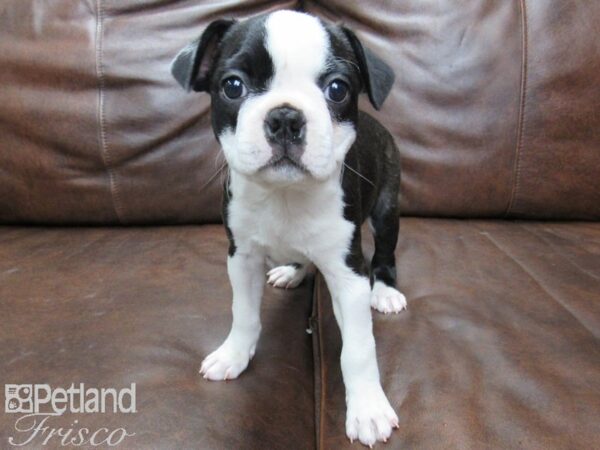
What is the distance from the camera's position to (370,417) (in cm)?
96

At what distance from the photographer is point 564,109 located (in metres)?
1.78

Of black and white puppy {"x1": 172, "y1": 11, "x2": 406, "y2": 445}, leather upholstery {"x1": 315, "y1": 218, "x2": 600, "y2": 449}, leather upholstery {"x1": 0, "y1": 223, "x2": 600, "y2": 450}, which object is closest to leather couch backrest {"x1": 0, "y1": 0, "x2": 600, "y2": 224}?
leather upholstery {"x1": 0, "y1": 223, "x2": 600, "y2": 450}

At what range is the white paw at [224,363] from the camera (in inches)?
42.8

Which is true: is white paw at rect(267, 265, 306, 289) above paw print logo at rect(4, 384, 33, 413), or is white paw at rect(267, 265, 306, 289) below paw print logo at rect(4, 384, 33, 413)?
above

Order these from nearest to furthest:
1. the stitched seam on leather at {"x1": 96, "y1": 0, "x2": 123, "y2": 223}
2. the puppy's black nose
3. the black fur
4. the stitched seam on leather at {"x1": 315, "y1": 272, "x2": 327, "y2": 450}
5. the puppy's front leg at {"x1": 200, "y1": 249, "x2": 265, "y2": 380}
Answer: the puppy's black nose
the stitched seam on leather at {"x1": 315, "y1": 272, "x2": 327, "y2": 450}
the puppy's front leg at {"x1": 200, "y1": 249, "x2": 265, "y2": 380}
the black fur
the stitched seam on leather at {"x1": 96, "y1": 0, "x2": 123, "y2": 223}

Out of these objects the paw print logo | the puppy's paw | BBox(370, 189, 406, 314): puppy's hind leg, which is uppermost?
BBox(370, 189, 406, 314): puppy's hind leg

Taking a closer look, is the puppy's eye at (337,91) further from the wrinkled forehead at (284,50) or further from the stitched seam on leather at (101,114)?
the stitched seam on leather at (101,114)

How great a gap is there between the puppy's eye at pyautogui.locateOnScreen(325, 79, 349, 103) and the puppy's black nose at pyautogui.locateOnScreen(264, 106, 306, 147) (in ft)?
0.40

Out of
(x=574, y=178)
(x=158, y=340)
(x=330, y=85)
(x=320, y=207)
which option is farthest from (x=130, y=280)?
(x=574, y=178)

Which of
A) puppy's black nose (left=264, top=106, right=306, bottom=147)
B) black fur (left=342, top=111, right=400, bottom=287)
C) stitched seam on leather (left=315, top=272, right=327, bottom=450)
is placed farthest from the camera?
black fur (left=342, top=111, right=400, bottom=287)

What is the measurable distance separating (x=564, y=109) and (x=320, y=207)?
3.76 ft

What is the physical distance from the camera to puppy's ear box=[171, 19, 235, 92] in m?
1.06

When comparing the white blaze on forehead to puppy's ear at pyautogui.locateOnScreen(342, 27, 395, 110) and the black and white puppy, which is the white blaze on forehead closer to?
the black and white puppy

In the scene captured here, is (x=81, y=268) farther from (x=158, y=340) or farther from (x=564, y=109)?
(x=564, y=109)
